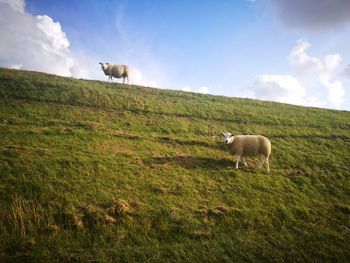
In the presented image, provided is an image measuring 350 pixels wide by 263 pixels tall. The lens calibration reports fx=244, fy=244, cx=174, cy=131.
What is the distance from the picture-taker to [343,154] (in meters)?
20.4

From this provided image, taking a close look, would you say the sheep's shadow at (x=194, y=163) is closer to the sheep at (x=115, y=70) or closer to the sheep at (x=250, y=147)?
the sheep at (x=250, y=147)

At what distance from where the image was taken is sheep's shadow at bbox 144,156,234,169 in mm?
15511

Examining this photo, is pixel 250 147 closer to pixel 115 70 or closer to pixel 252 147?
pixel 252 147

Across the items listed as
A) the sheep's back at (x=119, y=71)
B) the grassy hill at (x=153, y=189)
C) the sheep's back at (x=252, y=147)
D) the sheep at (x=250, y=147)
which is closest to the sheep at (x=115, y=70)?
the sheep's back at (x=119, y=71)

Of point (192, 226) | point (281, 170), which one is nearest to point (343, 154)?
point (281, 170)

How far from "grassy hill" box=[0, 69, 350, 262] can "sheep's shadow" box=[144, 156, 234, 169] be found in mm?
132

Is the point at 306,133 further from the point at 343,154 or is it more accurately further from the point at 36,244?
the point at 36,244

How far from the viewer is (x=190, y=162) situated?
1612 centimetres

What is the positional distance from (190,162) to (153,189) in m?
4.29

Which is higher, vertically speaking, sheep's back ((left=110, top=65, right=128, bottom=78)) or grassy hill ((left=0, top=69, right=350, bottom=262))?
sheep's back ((left=110, top=65, right=128, bottom=78))

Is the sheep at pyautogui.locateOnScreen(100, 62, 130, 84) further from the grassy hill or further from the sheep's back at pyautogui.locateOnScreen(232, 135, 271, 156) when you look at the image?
the sheep's back at pyautogui.locateOnScreen(232, 135, 271, 156)

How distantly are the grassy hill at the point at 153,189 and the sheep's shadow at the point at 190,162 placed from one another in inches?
5.2

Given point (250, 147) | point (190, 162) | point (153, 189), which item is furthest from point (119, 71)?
point (153, 189)

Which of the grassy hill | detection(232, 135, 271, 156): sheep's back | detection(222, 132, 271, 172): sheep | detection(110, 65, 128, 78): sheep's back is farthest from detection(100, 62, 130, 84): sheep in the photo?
detection(232, 135, 271, 156): sheep's back
